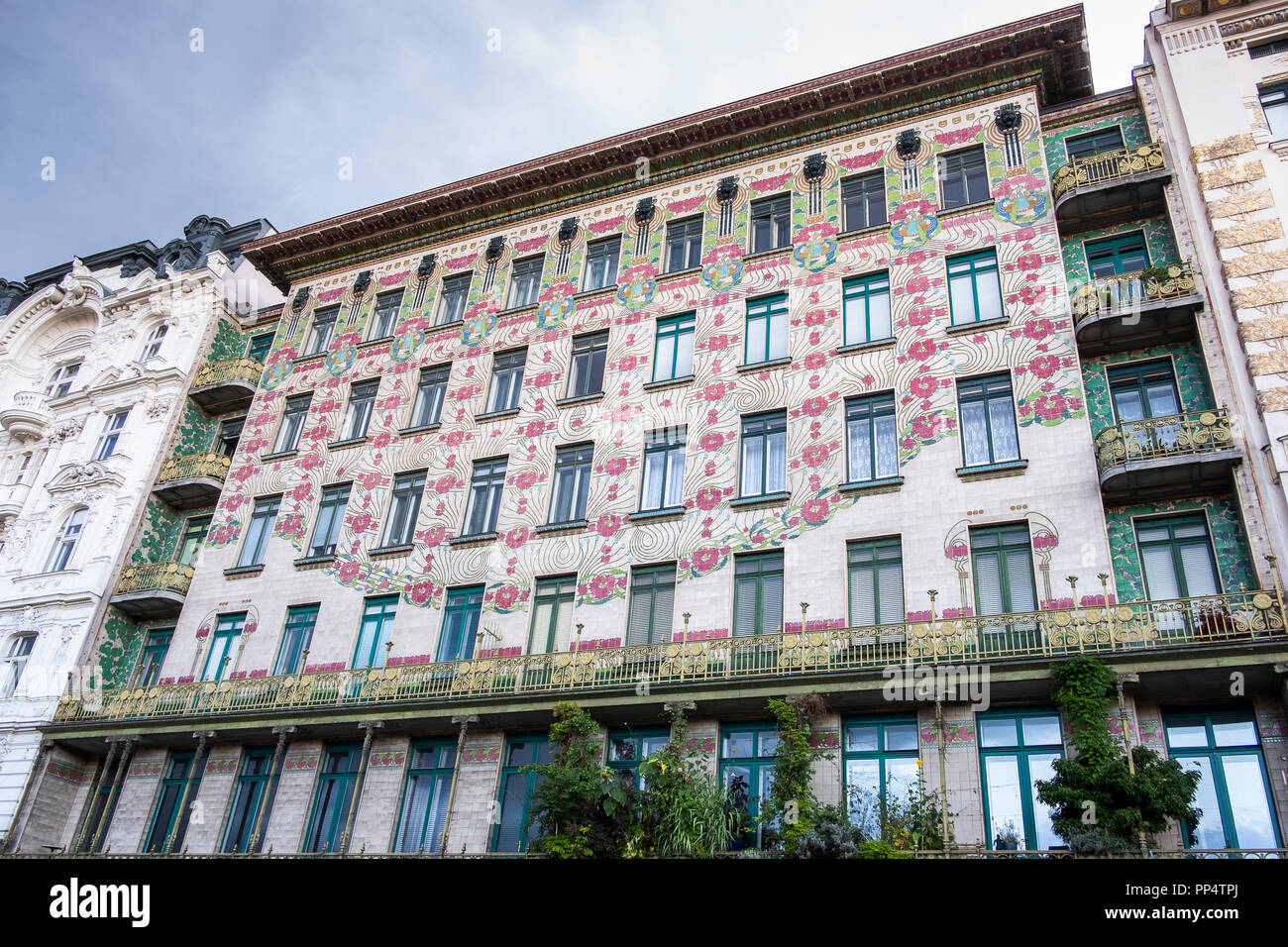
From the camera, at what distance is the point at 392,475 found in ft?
93.4

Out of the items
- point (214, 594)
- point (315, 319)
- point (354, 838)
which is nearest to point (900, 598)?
point (354, 838)

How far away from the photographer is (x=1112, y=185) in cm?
2352

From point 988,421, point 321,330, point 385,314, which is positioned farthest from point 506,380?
point 988,421

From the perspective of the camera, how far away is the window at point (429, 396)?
2933 centimetres

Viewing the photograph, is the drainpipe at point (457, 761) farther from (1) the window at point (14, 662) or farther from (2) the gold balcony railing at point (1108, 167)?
(2) the gold balcony railing at point (1108, 167)

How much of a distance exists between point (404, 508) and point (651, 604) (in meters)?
8.40

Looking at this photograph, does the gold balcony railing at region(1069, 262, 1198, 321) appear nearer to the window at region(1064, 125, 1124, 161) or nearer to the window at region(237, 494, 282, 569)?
the window at region(1064, 125, 1124, 161)

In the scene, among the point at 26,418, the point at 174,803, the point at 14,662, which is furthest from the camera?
the point at 26,418

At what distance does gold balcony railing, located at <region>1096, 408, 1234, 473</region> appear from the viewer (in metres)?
19.9

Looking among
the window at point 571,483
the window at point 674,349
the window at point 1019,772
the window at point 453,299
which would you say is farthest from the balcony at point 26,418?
the window at point 1019,772

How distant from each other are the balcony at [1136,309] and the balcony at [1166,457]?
2391mm

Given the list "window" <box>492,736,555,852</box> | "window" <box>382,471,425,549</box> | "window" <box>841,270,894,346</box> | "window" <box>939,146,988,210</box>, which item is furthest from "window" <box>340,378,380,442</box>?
"window" <box>939,146,988,210</box>

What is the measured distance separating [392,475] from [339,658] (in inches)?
212

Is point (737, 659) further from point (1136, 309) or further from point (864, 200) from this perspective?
point (864, 200)
